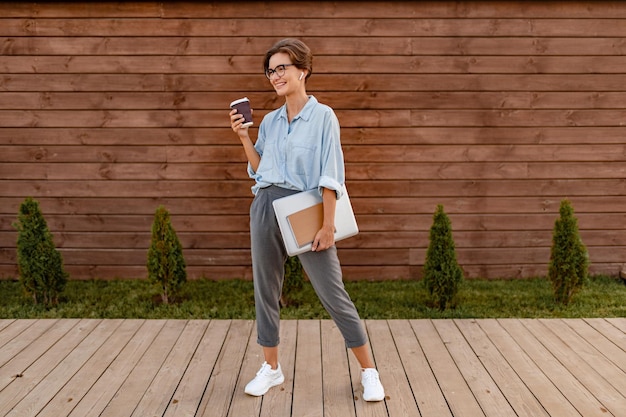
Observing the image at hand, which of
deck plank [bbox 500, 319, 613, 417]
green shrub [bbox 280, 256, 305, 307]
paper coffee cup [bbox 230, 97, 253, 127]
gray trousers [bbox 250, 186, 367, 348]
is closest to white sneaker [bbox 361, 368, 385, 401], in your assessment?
gray trousers [bbox 250, 186, 367, 348]

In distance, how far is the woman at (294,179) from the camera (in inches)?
104

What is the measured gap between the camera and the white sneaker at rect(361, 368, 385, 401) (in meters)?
2.86

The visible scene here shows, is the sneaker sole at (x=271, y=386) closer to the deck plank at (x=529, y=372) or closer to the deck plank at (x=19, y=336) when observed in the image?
the deck plank at (x=529, y=372)

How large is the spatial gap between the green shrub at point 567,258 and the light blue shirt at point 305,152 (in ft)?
8.12

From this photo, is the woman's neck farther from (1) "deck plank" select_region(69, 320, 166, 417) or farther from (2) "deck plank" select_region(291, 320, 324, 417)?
(1) "deck plank" select_region(69, 320, 166, 417)

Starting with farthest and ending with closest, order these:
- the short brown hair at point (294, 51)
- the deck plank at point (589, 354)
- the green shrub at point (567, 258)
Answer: the green shrub at point (567, 258) < the deck plank at point (589, 354) < the short brown hair at point (294, 51)

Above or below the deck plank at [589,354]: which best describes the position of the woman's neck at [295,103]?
Answer: above

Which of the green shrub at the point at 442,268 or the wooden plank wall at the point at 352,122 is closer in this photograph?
the green shrub at the point at 442,268

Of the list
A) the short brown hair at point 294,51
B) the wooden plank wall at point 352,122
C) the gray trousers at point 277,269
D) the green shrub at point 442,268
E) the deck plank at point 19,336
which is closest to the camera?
the short brown hair at point 294,51

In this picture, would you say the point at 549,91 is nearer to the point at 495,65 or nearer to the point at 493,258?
the point at 495,65

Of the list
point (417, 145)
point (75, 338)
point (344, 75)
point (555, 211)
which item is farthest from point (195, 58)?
point (555, 211)

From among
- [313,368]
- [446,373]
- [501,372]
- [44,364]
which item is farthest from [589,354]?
[44,364]

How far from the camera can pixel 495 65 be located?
502 cm

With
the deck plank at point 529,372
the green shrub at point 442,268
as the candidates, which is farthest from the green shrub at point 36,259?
the deck plank at point 529,372
